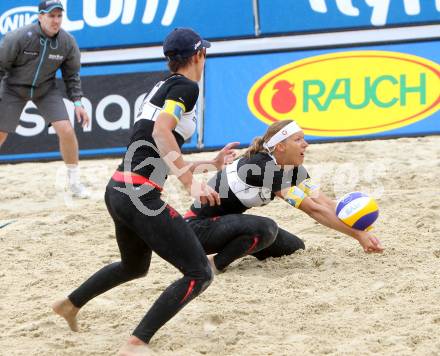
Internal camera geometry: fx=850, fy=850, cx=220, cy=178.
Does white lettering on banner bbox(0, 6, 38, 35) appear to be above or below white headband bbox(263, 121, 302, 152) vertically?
above

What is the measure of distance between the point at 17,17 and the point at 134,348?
22.2ft

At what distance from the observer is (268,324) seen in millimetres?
4695

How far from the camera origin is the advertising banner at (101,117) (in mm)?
9484

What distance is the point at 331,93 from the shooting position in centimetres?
897

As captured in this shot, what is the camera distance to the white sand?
4453 millimetres

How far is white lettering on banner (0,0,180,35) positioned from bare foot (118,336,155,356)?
6.03 m

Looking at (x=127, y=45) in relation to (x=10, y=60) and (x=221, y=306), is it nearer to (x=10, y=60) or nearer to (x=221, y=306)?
(x=10, y=60)

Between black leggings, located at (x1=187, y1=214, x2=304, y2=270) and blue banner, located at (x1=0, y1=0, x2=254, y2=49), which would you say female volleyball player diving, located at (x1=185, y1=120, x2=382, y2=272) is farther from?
blue banner, located at (x1=0, y1=0, x2=254, y2=49)

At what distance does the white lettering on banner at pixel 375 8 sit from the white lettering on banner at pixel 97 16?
1628mm

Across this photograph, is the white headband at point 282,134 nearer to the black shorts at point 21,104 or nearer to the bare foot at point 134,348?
the bare foot at point 134,348

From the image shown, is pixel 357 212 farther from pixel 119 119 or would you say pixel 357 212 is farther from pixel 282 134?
pixel 119 119

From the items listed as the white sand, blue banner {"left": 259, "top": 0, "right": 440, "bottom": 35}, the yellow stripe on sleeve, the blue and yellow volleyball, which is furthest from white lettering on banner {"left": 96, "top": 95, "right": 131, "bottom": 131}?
the yellow stripe on sleeve

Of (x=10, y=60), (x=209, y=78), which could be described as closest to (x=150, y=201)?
(x=10, y=60)

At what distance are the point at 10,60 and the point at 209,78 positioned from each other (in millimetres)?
2298
